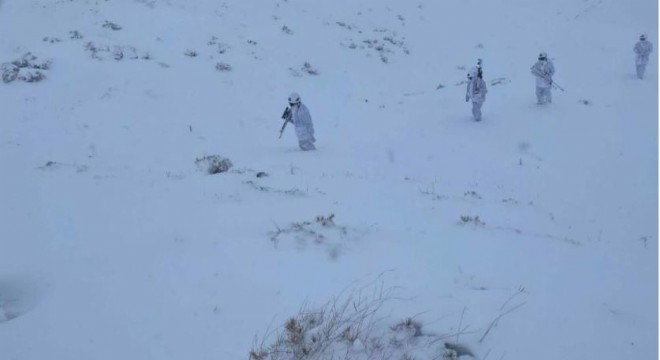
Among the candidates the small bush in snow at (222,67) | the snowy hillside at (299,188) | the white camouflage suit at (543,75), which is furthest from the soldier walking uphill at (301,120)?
the white camouflage suit at (543,75)

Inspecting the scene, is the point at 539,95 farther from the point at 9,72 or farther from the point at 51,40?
the point at 51,40

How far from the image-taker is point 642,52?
58.0 ft

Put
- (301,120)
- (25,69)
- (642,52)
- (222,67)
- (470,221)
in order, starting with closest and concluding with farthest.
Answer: (470,221) < (301,120) < (25,69) < (642,52) < (222,67)

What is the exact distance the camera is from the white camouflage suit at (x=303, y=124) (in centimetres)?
1214

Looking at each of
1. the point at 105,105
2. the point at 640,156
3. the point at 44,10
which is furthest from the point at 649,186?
the point at 44,10

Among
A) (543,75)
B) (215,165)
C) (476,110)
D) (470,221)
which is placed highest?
(543,75)

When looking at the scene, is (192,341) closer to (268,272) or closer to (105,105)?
(268,272)

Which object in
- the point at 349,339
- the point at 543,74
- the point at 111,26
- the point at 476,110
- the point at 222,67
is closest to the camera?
the point at 349,339

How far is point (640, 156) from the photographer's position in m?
11.8

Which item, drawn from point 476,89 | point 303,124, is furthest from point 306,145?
point 476,89

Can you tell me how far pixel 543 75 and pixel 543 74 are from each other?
3cm

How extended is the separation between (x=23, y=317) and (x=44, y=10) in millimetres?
18751

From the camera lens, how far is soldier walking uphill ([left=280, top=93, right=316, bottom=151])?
12148 mm

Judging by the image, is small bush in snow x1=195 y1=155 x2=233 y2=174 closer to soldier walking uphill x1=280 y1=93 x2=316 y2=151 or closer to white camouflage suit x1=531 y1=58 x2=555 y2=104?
soldier walking uphill x1=280 y1=93 x2=316 y2=151
